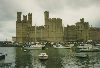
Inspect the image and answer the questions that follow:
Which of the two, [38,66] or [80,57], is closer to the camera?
[38,66]

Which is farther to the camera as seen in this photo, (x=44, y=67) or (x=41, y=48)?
(x=41, y=48)

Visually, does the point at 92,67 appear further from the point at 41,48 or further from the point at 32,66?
the point at 41,48

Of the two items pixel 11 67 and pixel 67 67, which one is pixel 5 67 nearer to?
pixel 11 67

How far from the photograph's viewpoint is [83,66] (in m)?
55.3

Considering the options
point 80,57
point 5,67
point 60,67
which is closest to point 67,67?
point 60,67

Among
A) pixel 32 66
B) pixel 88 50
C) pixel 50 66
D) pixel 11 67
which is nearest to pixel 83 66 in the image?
pixel 50 66

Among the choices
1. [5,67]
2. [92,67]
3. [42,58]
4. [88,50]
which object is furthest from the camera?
[88,50]

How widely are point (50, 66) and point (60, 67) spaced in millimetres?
1930

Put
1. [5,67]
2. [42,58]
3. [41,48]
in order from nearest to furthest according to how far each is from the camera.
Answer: [5,67] → [42,58] → [41,48]

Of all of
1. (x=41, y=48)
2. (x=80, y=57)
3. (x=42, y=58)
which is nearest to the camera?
(x=42, y=58)

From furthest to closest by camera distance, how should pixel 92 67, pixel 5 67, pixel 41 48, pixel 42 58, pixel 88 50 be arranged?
pixel 41 48, pixel 88 50, pixel 42 58, pixel 92 67, pixel 5 67

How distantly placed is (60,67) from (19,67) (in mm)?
7811

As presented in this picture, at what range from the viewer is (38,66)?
5588 cm

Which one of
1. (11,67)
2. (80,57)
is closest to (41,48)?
(80,57)
